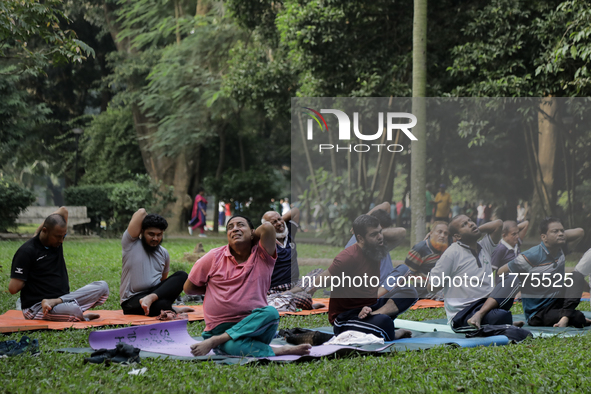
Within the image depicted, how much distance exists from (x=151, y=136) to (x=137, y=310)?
1426cm

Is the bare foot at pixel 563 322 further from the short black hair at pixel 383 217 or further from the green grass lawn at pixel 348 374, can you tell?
the short black hair at pixel 383 217

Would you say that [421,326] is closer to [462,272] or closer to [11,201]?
[462,272]

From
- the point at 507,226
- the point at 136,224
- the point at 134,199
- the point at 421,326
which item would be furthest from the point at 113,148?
the point at 507,226

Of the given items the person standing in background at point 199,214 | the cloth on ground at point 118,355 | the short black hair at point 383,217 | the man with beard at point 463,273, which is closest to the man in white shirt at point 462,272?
the man with beard at point 463,273

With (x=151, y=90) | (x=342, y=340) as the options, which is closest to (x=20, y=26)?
Answer: (x=342, y=340)

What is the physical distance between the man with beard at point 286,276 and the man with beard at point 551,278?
244 centimetres

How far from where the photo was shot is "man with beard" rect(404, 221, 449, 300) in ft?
20.4

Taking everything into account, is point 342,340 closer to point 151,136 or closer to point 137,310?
point 137,310

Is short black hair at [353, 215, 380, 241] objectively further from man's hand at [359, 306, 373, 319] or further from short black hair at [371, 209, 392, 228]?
man's hand at [359, 306, 373, 319]

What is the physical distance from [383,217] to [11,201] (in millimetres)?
12240

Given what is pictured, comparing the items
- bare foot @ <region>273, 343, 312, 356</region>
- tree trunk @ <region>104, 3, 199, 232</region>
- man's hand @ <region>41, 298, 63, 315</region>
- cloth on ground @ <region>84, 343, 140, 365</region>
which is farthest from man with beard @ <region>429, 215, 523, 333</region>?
tree trunk @ <region>104, 3, 199, 232</region>

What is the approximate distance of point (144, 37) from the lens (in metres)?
19.9

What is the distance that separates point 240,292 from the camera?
4.88 meters

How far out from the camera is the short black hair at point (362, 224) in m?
5.79
